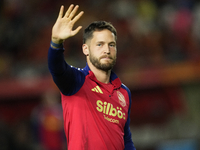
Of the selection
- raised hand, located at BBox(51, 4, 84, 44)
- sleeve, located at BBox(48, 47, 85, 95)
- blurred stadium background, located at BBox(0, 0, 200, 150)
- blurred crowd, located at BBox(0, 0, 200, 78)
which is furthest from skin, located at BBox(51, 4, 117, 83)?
blurred crowd, located at BBox(0, 0, 200, 78)

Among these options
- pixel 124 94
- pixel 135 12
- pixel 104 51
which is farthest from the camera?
pixel 135 12

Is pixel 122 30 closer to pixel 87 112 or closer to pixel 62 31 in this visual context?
pixel 87 112

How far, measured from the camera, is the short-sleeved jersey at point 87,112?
8.61ft

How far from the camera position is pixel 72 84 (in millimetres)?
2652

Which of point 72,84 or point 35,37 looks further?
point 35,37

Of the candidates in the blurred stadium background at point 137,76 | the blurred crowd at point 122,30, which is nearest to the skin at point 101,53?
the blurred stadium background at point 137,76

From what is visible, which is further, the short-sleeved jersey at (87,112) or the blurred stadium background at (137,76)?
the blurred stadium background at (137,76)

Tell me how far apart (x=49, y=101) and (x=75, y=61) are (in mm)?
2063

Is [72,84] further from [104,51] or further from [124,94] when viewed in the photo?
[124,94]

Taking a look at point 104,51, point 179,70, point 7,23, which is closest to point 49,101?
point 179,70

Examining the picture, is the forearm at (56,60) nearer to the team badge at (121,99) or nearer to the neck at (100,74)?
the neck at (100,74)

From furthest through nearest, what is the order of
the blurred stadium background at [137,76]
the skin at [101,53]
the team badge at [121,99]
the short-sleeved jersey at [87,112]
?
the blurred stadium background at [137,76] < the team badge at [121,99] < the skin at [101,53] < the short-sleeved jersey at [87,112]

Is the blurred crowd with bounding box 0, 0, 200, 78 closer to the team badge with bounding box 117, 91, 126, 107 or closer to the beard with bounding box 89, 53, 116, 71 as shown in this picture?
the team badge with bounding box 117, 91, 126, 107

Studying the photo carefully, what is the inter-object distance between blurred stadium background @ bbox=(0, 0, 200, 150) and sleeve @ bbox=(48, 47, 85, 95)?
3711mm
